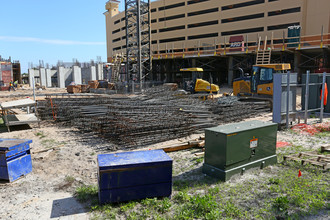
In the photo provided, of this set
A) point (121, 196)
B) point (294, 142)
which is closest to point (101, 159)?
point (121, 196)

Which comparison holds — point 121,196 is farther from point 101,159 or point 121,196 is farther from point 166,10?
point 166,10

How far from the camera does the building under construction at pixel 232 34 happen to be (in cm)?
2826

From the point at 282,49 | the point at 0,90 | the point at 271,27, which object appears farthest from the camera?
the point at 0,90

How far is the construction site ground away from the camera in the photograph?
15.4 ft

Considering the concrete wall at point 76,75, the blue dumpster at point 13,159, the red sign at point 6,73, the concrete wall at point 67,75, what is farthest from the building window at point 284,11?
the red sign at point 6,73

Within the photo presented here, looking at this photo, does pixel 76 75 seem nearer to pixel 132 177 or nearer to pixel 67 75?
pixel 67 75

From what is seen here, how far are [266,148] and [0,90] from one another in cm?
4749

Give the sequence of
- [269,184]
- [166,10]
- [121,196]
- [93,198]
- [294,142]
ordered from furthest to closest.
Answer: [166,10]
[294,142]
[269,184]
[93,198]
[121,196]

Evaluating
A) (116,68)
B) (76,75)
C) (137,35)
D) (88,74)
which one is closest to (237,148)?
(137,35)

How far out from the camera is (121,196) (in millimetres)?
5055

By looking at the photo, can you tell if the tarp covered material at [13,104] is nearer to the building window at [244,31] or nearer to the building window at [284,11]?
the building window at [244,31]

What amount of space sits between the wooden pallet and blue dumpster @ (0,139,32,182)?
7229 mm

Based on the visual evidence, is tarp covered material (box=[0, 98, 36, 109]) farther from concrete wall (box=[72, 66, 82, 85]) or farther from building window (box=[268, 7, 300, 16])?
concrete wall (box=[72, 66, 82, 85])

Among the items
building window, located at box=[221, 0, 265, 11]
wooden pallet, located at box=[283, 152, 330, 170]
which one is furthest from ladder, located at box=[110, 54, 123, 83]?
wooden pallet, located at box=[283, 152, 330, 170]
